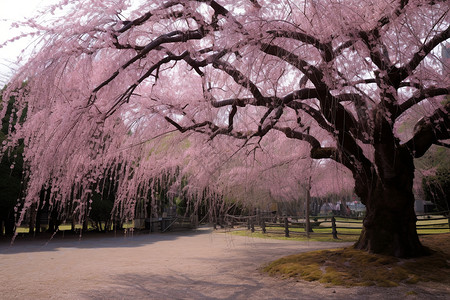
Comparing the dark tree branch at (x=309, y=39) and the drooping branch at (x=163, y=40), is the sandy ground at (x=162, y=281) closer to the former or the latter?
the drooping branch at (x=163, y=40)

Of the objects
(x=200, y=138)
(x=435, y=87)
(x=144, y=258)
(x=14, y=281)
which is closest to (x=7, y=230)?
(x=144, y=258)

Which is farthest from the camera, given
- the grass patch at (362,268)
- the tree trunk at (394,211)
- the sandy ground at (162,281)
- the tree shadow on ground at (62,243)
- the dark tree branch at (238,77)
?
the tree shadow on ground at (62,243)

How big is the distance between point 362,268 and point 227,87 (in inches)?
176

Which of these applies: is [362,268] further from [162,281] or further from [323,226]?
[323,226]

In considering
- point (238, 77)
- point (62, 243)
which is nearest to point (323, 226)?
point (62, 243)

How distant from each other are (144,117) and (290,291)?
455 centimetres

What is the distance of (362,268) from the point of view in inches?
270

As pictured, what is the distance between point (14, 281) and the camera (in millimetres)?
7316

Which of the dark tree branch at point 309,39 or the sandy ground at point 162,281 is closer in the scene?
the dark tree branch at point 309,39

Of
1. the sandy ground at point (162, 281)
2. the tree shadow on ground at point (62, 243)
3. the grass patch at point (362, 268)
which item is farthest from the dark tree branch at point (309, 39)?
the tree shadow on ground at point (62, 243)

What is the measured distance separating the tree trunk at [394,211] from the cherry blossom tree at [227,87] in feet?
0.08

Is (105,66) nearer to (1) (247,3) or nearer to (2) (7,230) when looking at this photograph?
(1) (247,3)

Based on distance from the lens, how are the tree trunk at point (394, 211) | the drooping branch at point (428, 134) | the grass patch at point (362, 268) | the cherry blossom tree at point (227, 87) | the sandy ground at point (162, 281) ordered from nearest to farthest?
the cherry blossom tree at point (227, 87)
the sandy ground at point (162, 281)
the grass patch at point (362, 268)
the drooping branch at point (428, 134)
the tree trunk at point (394, 211)

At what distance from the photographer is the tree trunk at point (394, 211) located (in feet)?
24.8
